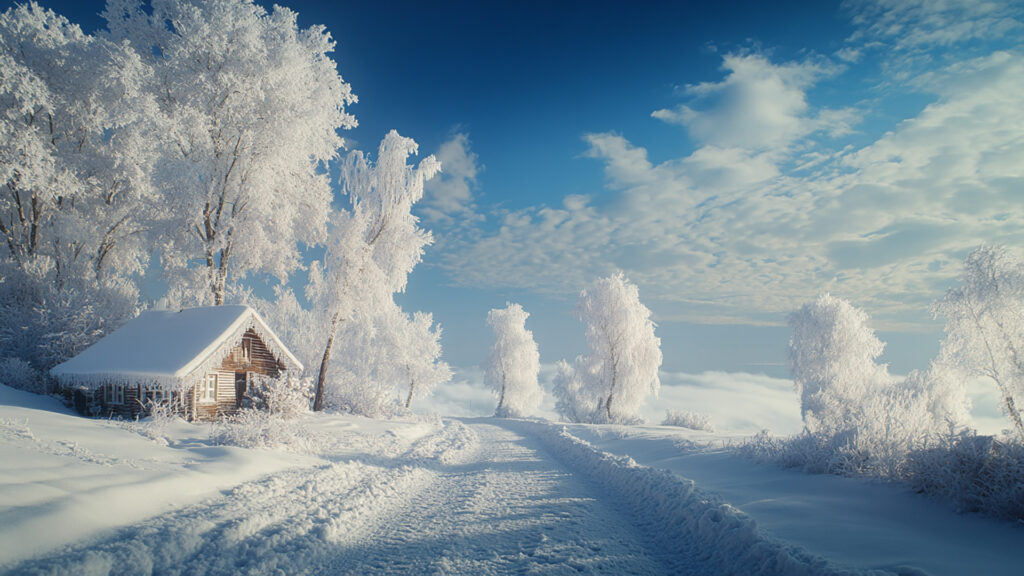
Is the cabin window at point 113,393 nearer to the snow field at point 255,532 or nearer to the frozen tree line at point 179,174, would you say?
the frozen tree line at point 179,174

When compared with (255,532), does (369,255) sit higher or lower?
higher

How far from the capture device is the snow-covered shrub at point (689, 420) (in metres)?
27.8

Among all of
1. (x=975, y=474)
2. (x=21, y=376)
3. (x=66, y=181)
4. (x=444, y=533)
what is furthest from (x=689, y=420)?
(x=66, y=181)

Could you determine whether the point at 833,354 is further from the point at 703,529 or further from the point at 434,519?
the point at 434,519

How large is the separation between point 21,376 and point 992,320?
140ft

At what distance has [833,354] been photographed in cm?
3033

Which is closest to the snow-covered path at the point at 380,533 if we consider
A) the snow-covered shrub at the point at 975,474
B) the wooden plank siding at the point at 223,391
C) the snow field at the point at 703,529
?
the snow field at the point at 703,529

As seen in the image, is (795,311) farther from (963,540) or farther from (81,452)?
(81,452)

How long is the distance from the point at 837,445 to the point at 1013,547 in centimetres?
430

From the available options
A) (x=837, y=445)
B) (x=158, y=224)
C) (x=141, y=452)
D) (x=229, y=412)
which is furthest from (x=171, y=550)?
(x=158, y=224)

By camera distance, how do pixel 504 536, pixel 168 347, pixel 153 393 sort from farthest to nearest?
pixel 168 347 < pixel 153 393 < pixel 504 536

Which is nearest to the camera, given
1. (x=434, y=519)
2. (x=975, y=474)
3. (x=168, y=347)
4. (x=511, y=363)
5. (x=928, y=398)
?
(x=975, y=474)

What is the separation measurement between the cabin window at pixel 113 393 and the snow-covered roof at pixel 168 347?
1326mm

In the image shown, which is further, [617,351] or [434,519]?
[617,351]
